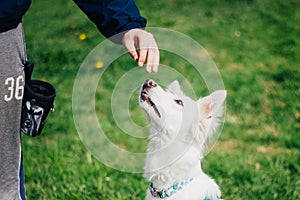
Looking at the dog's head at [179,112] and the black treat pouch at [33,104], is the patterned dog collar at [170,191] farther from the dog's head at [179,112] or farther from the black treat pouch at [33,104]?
the black treat pouch at [33,104]

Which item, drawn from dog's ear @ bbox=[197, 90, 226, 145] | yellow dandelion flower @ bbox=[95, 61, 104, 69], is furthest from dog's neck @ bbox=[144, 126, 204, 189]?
yellow dandelion flower @ bbox=[95, 61, 104, 69]

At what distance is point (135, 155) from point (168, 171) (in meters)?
1.53

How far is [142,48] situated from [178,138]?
2.36 ft

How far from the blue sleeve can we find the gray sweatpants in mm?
361

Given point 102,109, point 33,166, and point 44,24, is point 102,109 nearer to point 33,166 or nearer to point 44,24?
point 33,166

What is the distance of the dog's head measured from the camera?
8.33 feet

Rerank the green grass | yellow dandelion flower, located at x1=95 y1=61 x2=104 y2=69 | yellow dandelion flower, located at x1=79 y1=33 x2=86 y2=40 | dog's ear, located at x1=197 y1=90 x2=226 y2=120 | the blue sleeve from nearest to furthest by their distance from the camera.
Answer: the blue sleeve
dog's ear, located at x1=197 y1=90 x2=226 y2=120
the green grass
yellow dandelion flower, located at x1=95 y1=61 x2=104 y2=69
yellow dandelion flower, located at x1=79 y1=33 x2=86 y2=40

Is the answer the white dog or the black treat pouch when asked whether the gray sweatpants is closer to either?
the black treat pouch

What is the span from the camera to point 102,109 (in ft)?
16.9

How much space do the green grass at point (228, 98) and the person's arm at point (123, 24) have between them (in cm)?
148

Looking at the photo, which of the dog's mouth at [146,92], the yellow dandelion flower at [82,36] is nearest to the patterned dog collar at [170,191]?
the dog's mouth at [146,92]

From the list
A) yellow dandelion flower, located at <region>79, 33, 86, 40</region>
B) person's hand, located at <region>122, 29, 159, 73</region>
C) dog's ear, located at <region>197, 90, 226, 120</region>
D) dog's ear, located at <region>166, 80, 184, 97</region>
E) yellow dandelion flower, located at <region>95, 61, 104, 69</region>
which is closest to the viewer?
person's hand, located at <region>122, 29, 159, 73</region>

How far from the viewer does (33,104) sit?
223 centimetres

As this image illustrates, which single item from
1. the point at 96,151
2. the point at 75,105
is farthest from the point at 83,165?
the point at 75,105
